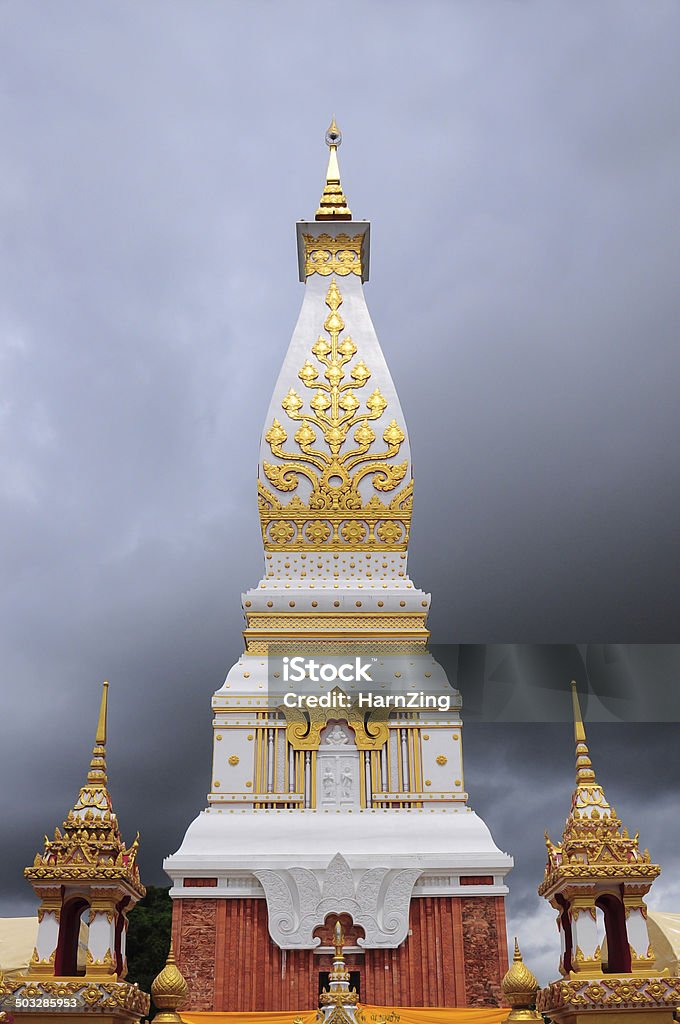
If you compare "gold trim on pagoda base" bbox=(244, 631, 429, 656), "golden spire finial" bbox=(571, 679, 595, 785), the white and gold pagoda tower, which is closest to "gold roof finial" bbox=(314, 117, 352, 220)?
the white and gold pagoda tower

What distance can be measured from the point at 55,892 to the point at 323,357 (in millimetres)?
11008

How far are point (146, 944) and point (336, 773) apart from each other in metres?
12.5

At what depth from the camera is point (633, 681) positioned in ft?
50.8

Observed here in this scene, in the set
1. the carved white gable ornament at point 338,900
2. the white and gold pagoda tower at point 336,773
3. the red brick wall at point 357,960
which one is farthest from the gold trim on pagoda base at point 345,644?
the red brick wall at point 357,960

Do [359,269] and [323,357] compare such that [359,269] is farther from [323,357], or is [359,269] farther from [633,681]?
[633,681]

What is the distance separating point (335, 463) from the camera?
17.8 metres

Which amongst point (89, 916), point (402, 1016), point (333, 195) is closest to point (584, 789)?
point (402, 1016)

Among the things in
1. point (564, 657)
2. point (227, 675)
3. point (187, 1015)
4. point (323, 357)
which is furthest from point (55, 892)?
point (323, 357)

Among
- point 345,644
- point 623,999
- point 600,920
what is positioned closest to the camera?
point 623,999

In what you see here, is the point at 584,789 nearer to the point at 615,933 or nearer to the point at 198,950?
the point at 615,933

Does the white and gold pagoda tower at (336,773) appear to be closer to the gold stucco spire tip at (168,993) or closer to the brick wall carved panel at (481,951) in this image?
the brick wall carved panel at (481,951)

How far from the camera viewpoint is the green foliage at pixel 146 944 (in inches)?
928

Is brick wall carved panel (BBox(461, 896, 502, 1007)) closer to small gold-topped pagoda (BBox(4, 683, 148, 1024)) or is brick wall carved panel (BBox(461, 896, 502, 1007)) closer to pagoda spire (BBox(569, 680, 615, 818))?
pagoda spire (BBox(569, 680, 615, 818))

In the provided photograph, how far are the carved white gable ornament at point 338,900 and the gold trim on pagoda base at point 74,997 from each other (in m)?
3.76
